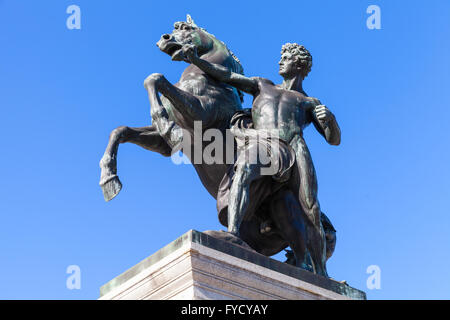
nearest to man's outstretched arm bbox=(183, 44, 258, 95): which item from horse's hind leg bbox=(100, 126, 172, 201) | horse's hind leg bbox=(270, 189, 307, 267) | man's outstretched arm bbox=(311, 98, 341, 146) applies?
man's outstretched arm bbox=(311, 98, 341, 146)

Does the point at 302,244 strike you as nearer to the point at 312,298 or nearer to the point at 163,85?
the point at 312,298

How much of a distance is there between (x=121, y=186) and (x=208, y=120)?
5.21 ft

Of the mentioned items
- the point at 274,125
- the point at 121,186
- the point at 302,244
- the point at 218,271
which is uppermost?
the point at 274,125

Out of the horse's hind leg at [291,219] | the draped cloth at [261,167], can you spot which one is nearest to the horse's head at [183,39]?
the draped cloth at [261,167]

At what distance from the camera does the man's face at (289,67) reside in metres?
11.3

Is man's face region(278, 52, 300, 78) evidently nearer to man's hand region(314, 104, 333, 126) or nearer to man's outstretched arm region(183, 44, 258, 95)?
man's outstretched arm region(183, 44, 258, 95)

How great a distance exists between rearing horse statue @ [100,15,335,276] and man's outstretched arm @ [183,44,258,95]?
0.46ft

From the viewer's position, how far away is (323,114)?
35.3 feet

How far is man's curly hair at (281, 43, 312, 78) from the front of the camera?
37.1 feet

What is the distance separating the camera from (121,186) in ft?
33.6

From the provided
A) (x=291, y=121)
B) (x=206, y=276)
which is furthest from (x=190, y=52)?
(x=206, y=276)

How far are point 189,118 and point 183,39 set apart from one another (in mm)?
1307

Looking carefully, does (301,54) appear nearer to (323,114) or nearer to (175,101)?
(323,114)
